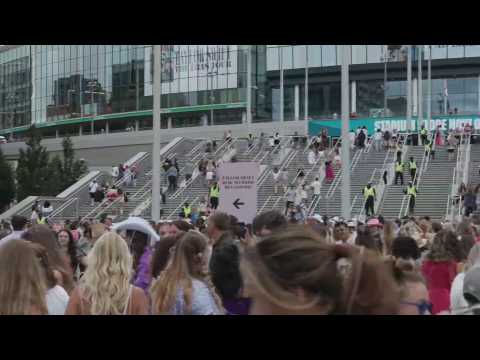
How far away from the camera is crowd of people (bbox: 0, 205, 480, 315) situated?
2.47m

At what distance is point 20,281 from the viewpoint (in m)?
4.10

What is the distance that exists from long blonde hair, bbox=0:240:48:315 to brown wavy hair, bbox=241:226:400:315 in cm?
185

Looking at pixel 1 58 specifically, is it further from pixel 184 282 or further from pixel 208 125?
pixel 184 282

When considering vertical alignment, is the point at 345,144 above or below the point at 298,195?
above

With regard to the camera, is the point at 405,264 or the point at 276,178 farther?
the point at 276,178

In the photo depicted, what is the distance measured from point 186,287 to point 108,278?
0.57m

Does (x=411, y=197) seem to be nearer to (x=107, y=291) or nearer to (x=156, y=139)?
(x=156, y=139)

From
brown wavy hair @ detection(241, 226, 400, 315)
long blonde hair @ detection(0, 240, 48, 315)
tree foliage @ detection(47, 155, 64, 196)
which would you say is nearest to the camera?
brown wavy hair @ detection(241, 226, 400, 315)

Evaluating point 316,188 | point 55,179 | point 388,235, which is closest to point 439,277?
point 388,235

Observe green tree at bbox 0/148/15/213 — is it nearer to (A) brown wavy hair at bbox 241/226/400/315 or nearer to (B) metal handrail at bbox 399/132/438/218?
(B) metal handrail at bbox 399/132/438/218

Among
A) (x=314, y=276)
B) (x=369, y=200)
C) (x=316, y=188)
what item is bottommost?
(x=369, y=200)

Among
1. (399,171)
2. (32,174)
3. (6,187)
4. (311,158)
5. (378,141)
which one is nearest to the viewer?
(399,171)

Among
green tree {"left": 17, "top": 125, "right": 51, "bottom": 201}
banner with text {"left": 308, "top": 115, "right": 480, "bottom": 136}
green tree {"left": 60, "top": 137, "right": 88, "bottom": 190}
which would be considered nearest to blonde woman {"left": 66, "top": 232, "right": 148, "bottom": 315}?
green tree {"left": 17, "top": 125, "right": 51, "bottom": 201}
